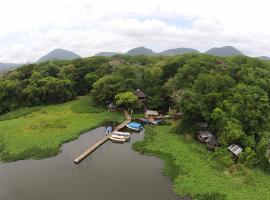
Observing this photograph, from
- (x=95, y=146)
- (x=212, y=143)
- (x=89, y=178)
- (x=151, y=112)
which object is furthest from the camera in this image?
(x=151, y=112)

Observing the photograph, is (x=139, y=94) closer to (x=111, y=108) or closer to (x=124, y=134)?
(x=111, y=108)

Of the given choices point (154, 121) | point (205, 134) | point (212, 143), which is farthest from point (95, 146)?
point (212, 143)

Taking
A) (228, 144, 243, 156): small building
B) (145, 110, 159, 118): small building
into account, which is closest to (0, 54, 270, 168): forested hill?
(228, 144, 243, 156): small building

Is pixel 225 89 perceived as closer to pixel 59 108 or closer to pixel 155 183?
pixel 155 183

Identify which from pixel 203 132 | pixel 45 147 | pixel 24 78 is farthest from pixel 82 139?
pixel 24 78

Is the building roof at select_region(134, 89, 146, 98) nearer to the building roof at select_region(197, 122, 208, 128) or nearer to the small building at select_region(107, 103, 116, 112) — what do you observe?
the small building at select_region(107, 103, 116, 112)

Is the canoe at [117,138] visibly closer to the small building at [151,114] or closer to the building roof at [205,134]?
the small building at [151,114]

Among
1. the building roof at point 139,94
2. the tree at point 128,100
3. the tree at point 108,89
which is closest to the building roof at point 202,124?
the tree at point 128,100
